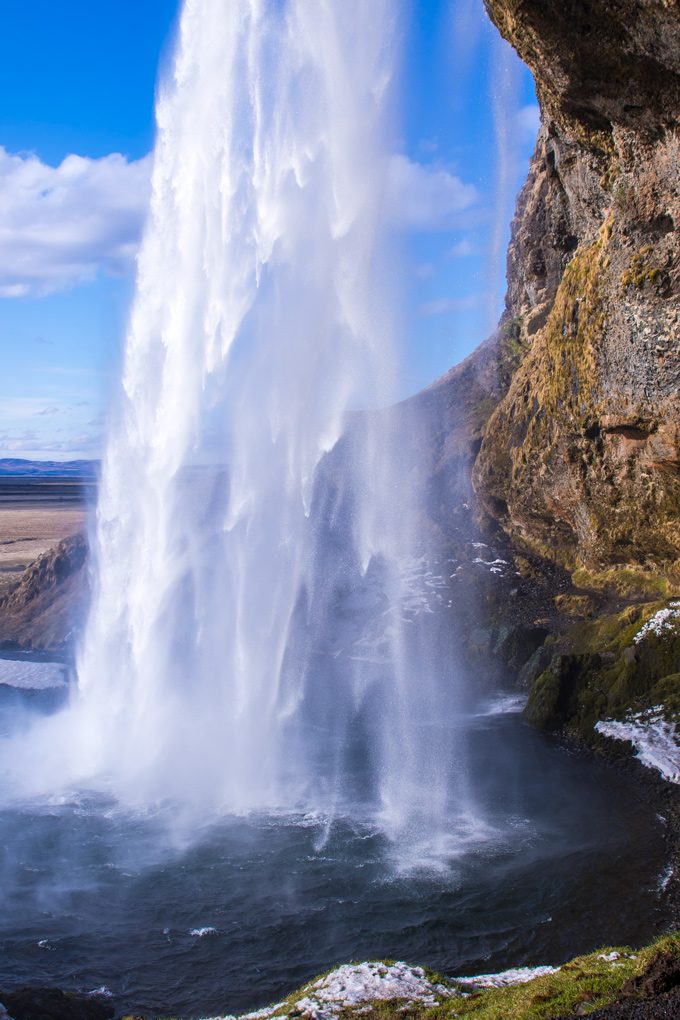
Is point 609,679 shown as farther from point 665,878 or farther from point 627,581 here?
point 665,878

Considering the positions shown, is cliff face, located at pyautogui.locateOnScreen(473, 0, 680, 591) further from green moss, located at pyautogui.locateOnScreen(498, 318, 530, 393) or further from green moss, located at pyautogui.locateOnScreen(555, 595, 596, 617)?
green moss, located at pyautogui.locateOnScreen(498, 318, 530, 393)

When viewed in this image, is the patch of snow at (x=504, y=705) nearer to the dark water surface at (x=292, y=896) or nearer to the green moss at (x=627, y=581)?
the green moss at (x=627, y=581)

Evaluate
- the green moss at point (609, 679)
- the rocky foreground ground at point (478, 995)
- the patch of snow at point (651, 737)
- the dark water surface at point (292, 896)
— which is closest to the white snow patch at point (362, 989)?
the rocky foreground ground at point (478, 995)

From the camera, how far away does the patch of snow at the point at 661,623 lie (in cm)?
2841

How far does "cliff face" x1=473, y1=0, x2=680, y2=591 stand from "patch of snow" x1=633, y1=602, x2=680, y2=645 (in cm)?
179

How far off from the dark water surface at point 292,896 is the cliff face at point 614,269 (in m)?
9.12

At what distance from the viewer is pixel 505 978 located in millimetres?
13859

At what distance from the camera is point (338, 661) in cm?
3831

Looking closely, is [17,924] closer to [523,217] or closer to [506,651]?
[506,651]

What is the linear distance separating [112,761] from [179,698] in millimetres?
3241

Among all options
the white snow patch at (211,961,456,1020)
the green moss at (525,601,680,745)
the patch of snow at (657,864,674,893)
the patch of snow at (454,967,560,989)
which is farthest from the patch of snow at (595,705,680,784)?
the white snow patch at (211,961,456,1020)

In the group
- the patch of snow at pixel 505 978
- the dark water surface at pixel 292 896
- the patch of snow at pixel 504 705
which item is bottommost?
the dark water surface at pixel 292 896

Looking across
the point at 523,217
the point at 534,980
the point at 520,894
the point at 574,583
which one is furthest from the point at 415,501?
the point at 534,980

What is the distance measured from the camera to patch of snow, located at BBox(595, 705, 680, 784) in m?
24.2
